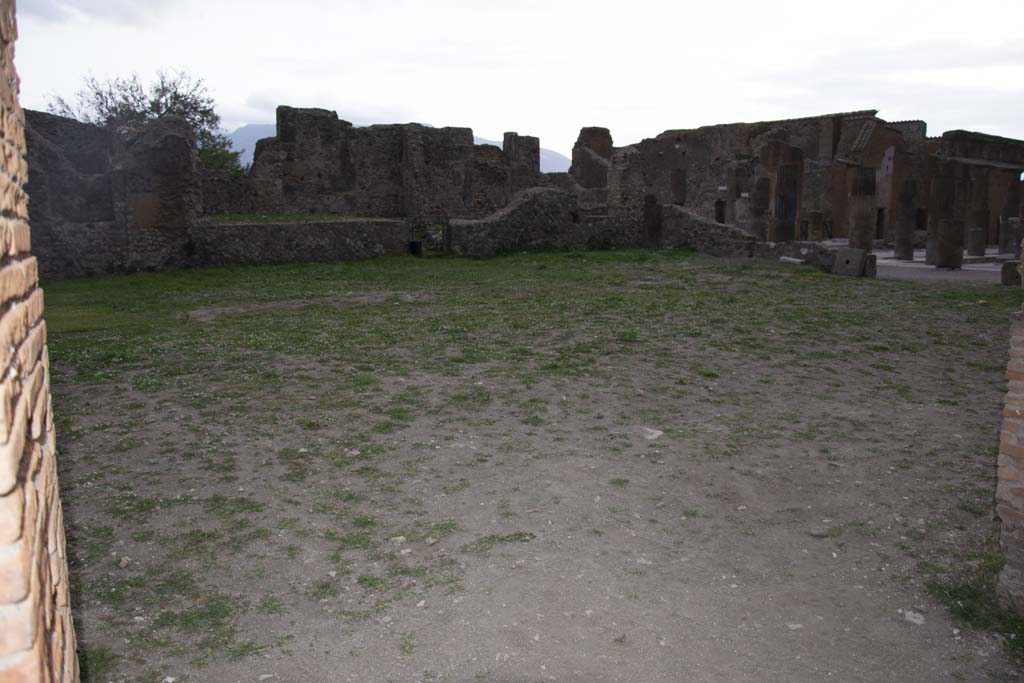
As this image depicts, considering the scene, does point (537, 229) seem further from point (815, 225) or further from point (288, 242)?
point (815, 225)

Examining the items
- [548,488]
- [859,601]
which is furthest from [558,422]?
[859,601]

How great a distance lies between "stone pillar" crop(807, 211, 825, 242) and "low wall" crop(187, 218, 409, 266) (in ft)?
76.1

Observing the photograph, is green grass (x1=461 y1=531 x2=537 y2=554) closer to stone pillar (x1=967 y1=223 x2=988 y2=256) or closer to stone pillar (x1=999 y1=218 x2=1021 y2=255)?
stone pillar (x1=967 y1=223 x2=988 y2=256)

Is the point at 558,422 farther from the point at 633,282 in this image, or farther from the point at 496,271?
the point at 496,271

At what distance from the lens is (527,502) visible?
512 centimetres

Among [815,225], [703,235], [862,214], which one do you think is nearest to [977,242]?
[862,214]

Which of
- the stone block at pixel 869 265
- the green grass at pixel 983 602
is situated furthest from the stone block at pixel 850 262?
the green grass at pixel 983 602

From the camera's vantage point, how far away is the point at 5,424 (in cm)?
137

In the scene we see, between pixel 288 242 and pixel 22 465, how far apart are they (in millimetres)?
18722

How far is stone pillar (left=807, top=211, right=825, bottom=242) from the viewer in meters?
36.9

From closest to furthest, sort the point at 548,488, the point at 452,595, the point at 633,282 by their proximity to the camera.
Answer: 1. the point at 452,595
2. the point at 548,488
3. the point at 633,282

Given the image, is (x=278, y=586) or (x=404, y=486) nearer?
(x=278, y=586)

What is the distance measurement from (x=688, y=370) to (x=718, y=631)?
5158mm

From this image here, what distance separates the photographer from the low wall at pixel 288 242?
61.9 ft
